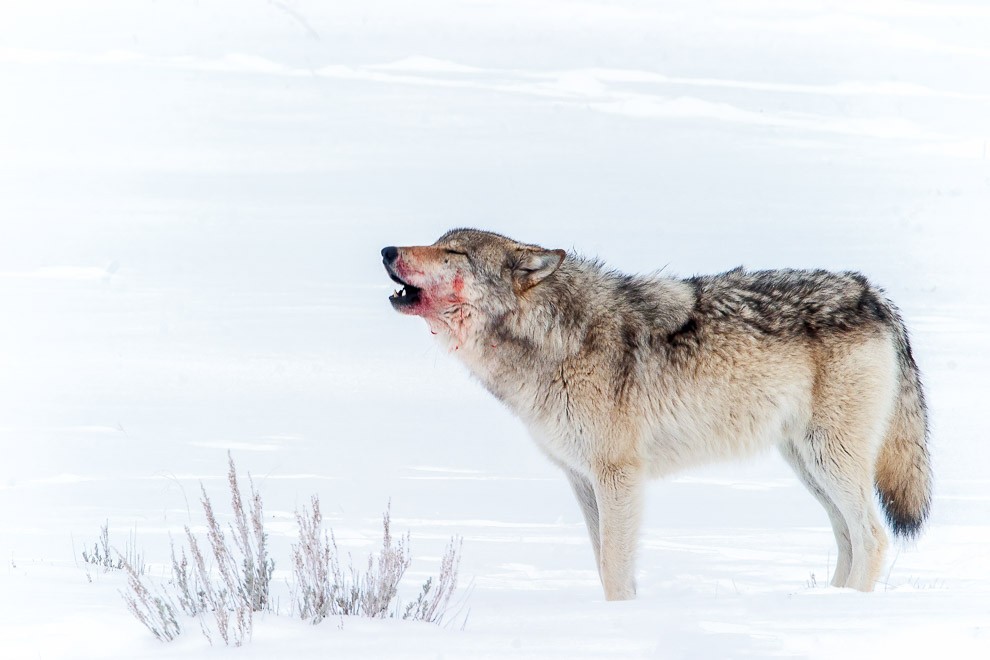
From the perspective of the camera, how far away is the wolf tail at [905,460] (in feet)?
19.4

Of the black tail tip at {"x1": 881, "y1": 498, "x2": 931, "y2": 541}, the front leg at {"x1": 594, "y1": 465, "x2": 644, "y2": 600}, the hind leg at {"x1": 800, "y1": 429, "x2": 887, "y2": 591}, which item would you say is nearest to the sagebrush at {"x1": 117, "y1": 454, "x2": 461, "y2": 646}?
the front leg at {"x1": 594, "y1": 465, "x2": 644, "y2": 600}

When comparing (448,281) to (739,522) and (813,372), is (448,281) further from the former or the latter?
(739,522)

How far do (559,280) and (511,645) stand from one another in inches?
90.8

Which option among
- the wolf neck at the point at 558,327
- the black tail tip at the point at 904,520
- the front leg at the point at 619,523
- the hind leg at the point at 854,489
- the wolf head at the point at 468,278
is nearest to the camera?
the front leg at the point at 619,523

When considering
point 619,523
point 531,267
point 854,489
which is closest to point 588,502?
point 619,523

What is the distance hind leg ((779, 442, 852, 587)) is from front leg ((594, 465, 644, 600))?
1.15m

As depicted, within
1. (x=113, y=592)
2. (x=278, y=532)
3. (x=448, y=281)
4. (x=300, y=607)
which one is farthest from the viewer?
(x=278, y=532)

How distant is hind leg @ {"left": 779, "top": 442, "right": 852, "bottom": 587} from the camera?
5887 millimetres

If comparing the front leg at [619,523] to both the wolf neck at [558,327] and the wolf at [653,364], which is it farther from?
the wolf neck at [558,327]

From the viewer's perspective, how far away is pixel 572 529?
7492 millimetres

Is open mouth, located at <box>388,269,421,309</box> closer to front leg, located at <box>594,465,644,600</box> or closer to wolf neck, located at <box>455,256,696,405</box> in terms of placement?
wolf neck, located at <box>455,256,696,405</box>

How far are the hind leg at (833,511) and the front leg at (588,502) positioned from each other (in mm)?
1120

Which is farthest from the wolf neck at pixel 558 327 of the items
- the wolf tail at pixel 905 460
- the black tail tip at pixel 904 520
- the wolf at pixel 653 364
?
the black tail tip at pixel 904 520

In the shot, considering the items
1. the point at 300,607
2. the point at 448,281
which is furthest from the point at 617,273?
the point at 300,607
